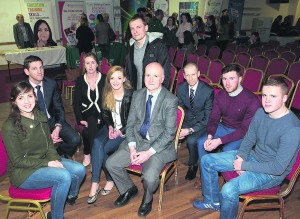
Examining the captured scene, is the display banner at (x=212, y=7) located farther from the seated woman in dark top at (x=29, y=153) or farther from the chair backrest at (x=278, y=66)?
the seated woman in dark top at (x=29, y=153)

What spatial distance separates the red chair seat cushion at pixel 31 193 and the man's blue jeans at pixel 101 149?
62 cm

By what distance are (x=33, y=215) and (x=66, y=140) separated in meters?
0.86

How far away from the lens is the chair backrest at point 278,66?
4.77m

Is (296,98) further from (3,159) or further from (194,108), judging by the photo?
(3,159)

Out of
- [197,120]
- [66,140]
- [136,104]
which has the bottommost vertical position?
[66,140]

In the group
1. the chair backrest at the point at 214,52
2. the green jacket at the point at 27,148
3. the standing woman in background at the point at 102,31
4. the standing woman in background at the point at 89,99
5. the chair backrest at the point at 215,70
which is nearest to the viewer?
the green jacket at the point at 27,148

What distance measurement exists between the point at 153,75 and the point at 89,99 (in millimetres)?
1040

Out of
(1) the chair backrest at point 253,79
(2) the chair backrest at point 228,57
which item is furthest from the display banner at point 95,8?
(1) the chair backrest at point 253,79

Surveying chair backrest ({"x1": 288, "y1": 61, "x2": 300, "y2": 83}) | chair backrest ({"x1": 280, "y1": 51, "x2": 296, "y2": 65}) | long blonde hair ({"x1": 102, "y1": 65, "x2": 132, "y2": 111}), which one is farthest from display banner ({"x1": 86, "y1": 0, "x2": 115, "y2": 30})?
long blonde hair ({"x1": 102, "y1": 65, "x2": 132, "y2": 111})

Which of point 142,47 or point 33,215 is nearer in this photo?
point 33,215

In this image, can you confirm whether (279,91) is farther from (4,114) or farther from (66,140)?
(4,114)

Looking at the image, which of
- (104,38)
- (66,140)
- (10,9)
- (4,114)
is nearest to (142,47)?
(66,140)

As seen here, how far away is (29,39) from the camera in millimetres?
8023

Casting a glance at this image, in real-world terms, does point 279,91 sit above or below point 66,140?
above
